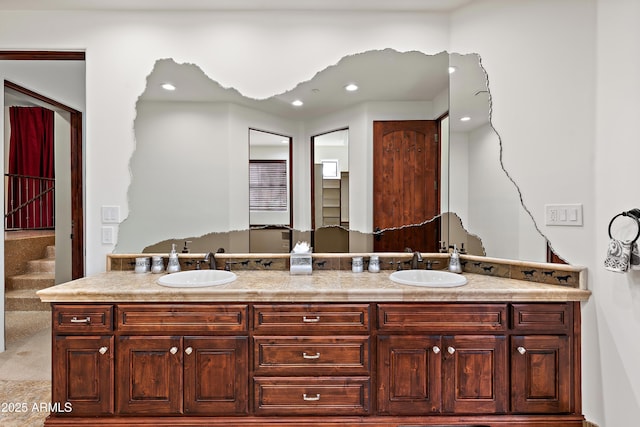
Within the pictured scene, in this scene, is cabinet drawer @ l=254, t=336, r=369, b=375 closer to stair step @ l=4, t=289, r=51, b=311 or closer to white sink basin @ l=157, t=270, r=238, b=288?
white sink basin @ l=157, t=270, r=238, b=288

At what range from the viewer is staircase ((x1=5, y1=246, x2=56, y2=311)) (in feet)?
11.8

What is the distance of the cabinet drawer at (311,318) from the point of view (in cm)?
174

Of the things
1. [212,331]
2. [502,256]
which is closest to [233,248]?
[212,331]

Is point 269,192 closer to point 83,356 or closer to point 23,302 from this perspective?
point 83,356

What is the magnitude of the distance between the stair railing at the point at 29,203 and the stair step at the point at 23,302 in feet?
6.50

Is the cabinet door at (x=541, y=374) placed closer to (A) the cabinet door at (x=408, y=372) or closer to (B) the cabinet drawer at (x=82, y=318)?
(A) the cabinet door at (x=408, y=372)

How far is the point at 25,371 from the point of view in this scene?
249cm

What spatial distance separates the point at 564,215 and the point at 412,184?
873mm

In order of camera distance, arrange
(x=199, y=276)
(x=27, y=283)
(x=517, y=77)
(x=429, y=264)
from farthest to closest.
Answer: (x=27, y=283), (x=429, y=264), (x=199, y=276), (x=517, y=77)

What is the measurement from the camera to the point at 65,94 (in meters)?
3.16

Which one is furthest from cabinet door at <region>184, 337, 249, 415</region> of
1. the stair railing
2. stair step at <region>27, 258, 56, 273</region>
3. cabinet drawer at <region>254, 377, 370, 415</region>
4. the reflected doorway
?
the stair railing

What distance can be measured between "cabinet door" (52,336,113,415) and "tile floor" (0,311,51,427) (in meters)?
0.42

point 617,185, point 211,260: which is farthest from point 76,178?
point 617,185

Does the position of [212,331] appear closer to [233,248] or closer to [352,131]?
[233,248]
